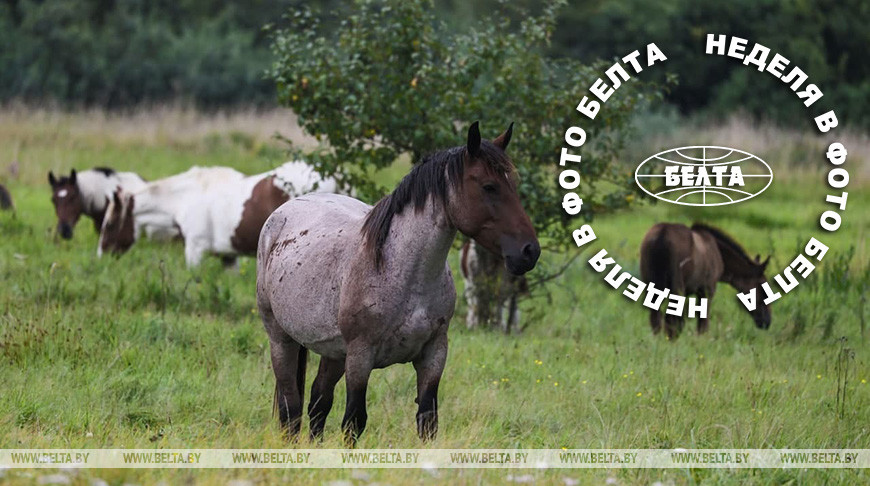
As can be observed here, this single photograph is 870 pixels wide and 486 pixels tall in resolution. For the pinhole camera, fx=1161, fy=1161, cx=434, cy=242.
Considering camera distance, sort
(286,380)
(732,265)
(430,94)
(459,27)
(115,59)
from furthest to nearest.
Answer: (459,27)
(115,59)
(732,265)
(430,94)
(286,380)

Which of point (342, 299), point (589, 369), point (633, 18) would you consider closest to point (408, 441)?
point (342, 299)

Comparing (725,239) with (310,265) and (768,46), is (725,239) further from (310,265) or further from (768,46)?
(768,46)

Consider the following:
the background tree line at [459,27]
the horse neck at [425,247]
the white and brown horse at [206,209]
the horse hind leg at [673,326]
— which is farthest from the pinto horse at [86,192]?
the background tree line at [459,27]

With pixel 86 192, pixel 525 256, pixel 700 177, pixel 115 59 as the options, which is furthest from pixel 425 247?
pixel 115 59

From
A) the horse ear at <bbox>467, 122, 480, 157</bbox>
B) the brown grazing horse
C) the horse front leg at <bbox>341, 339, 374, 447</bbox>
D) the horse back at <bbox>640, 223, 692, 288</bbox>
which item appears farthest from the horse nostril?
the brown grazing horse

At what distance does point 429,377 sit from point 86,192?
10896 millimetres

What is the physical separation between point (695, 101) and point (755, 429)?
90.0ft

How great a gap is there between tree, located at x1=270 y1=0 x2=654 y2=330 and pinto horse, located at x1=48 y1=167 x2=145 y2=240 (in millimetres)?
5189

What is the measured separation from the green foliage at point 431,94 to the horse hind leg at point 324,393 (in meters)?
4.20

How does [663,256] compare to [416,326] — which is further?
[663,256]

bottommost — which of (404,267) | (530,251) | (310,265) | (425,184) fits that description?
(310,265)

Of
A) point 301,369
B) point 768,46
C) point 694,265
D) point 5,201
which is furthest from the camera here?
point 768,46

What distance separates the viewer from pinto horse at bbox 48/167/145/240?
1511cm

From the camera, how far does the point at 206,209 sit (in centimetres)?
1346
